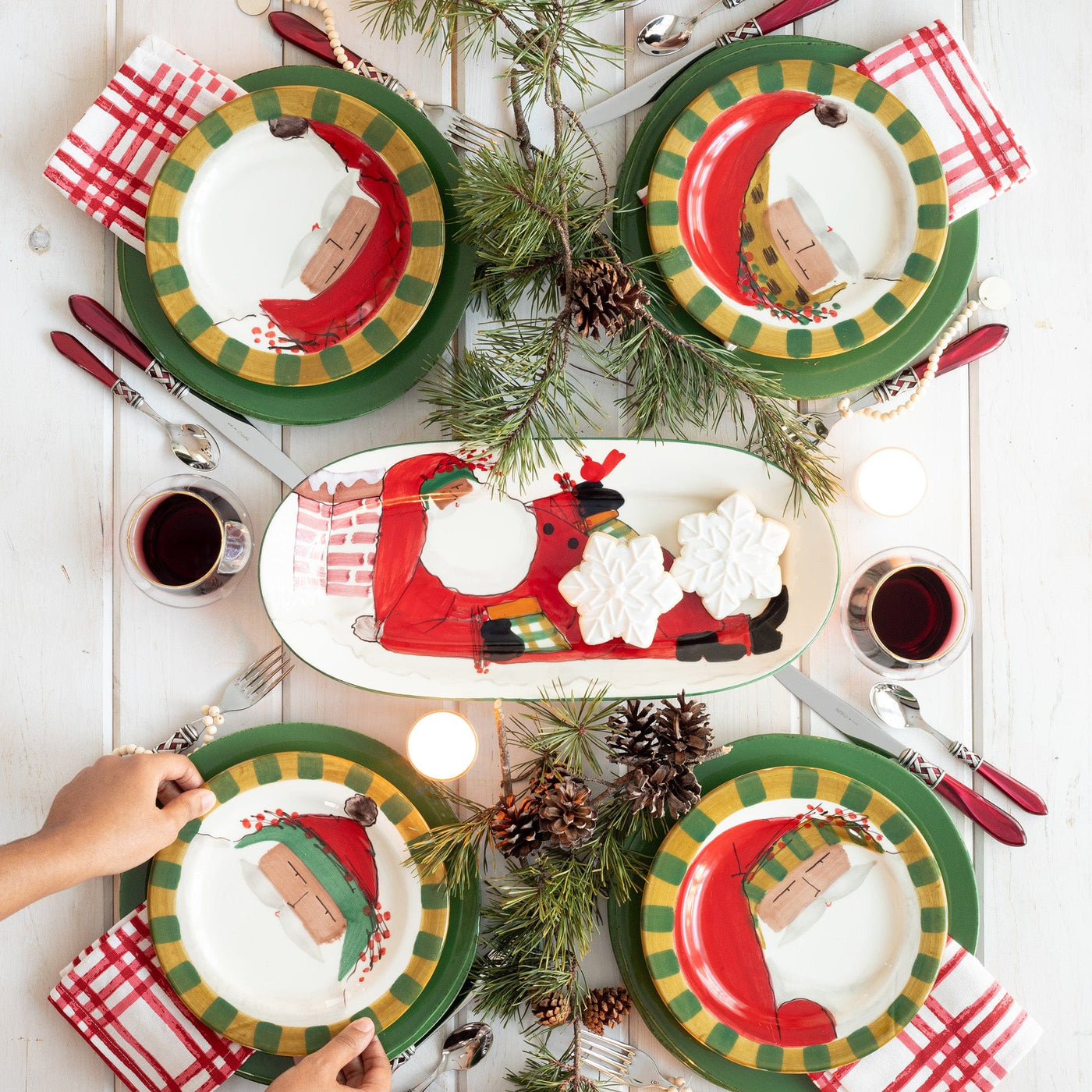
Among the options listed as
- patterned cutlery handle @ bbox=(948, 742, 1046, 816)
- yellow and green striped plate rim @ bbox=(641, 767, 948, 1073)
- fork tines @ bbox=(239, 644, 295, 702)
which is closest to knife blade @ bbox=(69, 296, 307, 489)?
fork tines @ bbox=(239, 644, 295, 702)

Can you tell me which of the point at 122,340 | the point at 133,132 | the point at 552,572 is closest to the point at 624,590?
the point at 552,572

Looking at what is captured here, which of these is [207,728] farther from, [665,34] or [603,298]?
→ [665,34]

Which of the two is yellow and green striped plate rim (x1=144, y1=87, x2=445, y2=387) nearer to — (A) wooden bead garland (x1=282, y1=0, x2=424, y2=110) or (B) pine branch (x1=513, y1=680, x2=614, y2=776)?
(A) wooden bead garland (x1=282, y1=0, x2=424, y2=110)

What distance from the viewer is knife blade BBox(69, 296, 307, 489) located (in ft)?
3.06

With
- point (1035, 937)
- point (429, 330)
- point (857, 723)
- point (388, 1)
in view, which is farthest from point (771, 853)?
point (388, 1)

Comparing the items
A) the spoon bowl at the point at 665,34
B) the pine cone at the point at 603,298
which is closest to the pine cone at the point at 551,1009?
the pine cone at the point at 603,298

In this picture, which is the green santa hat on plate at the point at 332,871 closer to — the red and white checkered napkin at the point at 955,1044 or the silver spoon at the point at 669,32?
the red and white checkered napkin at the point at 955,1044

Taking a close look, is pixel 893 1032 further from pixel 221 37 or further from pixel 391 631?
pixel 221 37

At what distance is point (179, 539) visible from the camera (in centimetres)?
93

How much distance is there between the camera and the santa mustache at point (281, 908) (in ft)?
2.98

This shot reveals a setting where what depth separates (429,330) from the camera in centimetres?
91

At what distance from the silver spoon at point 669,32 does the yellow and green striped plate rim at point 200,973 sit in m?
0.89

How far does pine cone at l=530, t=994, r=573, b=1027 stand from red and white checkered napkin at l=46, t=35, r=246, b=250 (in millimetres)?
956

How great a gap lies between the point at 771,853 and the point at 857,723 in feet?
0.59
